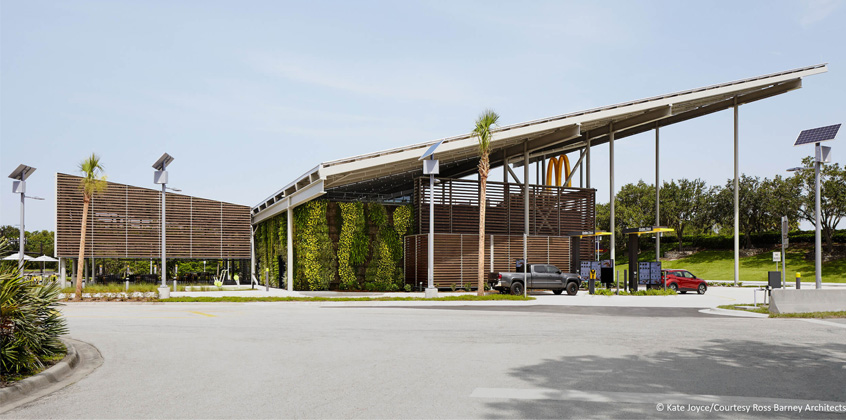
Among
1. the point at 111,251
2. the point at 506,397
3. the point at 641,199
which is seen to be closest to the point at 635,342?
the point at 506,397

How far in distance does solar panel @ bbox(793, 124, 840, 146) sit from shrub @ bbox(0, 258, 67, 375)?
21948 millimetres

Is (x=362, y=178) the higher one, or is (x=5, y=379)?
(x=362, y=178)

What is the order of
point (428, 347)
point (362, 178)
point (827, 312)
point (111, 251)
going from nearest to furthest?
point (428, 347) < point (827, 312) < point (362, 178) < point (111, 251)

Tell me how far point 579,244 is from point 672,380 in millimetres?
32825

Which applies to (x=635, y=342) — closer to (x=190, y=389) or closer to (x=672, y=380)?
(x=672, y=380)

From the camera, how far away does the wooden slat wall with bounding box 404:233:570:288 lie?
114 feet

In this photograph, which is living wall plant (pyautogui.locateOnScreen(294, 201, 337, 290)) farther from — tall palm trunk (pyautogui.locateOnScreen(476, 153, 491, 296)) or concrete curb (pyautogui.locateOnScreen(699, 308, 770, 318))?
concrete curb (pyautogui.locateOnScreen(699, 308, 770, 318))

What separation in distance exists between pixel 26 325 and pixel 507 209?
31.2 meters

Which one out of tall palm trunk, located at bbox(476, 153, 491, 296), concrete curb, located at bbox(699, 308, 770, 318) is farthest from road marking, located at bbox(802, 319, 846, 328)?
tall palm trunk, located at bbox(476, 153, 491, 296)

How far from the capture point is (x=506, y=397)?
7270mm

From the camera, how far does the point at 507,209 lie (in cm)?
3838

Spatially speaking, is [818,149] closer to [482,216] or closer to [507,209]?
[482,216]

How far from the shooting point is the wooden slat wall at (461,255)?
34844 millimetres

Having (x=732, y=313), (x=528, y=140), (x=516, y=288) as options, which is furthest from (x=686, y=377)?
(x=528, y=140)
